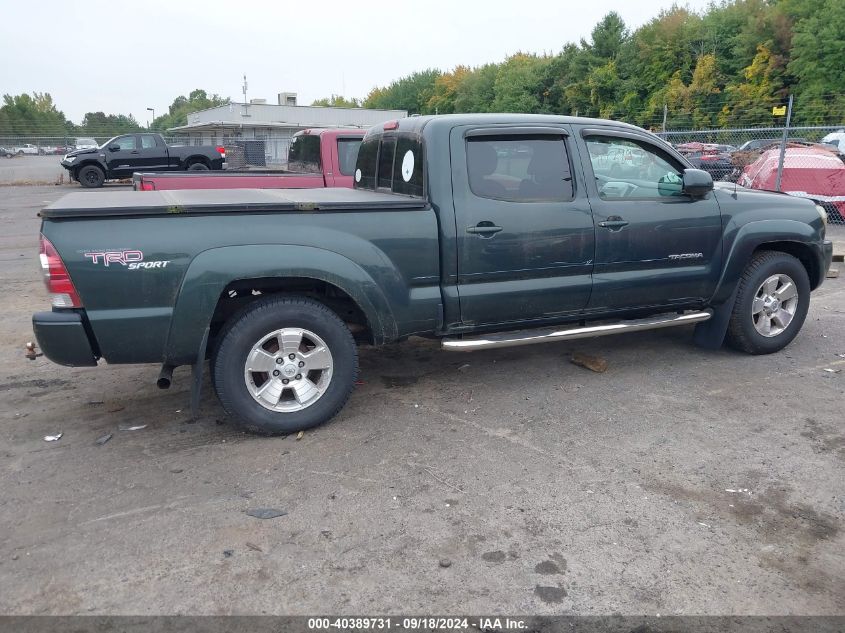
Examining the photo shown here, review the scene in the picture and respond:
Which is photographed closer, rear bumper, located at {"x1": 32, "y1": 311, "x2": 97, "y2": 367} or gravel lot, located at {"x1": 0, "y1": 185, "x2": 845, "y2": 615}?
gravel lot, located at {"x1": 0, "y1": 185, "x2": 845, "y2": 615}

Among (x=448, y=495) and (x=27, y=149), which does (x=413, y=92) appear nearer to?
(x=27, y=149)

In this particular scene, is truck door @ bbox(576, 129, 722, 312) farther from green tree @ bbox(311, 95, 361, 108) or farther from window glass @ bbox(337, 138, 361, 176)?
green tree @ bbox(311, 95, 361, 108)

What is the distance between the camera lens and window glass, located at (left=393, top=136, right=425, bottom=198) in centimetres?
460

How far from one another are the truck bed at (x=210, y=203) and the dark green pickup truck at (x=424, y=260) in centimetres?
1

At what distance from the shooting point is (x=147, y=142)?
23062 mm

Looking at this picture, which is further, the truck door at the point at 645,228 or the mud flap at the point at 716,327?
A: the mud flap at the point at 716,327

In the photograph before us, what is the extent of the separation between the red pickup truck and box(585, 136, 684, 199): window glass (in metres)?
4.32

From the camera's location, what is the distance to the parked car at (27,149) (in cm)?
3642

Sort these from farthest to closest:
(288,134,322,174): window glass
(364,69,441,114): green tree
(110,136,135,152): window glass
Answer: (364,69,441,114): green tree
(110,136,135,152): window glass
(288,134,322,174): window glass

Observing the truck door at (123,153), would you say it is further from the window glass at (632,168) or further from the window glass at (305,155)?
the window glass at (632,168)

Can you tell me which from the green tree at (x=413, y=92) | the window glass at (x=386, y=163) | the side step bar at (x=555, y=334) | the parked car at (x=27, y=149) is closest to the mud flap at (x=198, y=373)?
the side step bar at (x=555, y=334)

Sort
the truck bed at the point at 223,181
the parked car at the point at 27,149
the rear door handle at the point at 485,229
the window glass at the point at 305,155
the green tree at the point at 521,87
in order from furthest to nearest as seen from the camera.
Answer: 1. the green tree at the point at 521,87
2. the parked car at the point at 27,149
3. the window glass at the point at 305,155
4. the truck bed at the point at 223,181
5. the rear door handle at the point at 485,229

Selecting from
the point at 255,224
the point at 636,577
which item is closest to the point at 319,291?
the point at 255,224

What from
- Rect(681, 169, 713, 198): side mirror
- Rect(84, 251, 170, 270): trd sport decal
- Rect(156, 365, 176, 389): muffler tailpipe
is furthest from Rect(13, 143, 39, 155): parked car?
Rect(681, 169, 713, 198): side mirror
